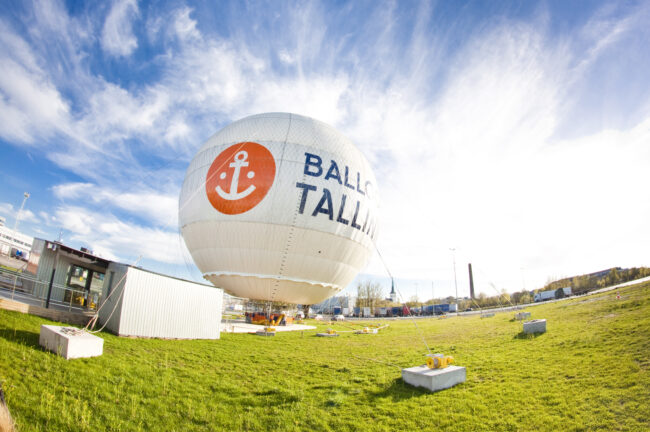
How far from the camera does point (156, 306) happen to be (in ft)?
46.2

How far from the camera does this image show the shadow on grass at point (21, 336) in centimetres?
815

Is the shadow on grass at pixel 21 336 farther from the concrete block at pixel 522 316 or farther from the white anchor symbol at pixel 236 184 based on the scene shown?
the concrete block at pixel 522 316

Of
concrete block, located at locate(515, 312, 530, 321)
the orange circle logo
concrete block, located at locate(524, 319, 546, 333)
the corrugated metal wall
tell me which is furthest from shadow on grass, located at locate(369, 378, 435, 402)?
concrete block, located at locate(515, 312, 530, 321)

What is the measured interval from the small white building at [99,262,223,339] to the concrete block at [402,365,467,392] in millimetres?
11185

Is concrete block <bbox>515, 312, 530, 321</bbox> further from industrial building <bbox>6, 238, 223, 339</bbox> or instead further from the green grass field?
industrial building <bbox>6, 238, 223, 339</bbox>

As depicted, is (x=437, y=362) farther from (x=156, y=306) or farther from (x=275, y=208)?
(x=275, y=208)

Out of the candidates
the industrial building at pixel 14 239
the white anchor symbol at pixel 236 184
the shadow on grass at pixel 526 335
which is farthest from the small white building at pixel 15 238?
the shadow on grass at pixel 526 335

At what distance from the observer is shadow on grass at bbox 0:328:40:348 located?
8.15 metres

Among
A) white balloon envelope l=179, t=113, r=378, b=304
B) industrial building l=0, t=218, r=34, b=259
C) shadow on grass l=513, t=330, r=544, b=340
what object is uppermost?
industrial building l=0, t=218, r=34, b=259

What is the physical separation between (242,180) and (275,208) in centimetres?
269

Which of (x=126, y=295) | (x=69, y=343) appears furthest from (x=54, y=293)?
(x=69, y=343)

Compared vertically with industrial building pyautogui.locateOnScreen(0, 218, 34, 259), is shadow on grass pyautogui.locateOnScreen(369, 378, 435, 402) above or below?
below

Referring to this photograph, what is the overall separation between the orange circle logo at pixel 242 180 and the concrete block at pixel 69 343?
1089 cm

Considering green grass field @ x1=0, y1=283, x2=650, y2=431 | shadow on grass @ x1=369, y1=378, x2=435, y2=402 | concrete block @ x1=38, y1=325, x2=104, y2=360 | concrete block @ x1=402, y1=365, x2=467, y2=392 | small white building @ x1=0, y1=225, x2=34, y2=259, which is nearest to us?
green grass field @ x1=0, y1=283, x2=650, y2=431
